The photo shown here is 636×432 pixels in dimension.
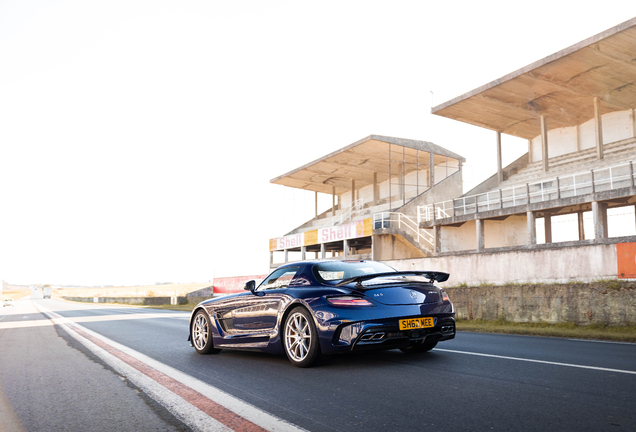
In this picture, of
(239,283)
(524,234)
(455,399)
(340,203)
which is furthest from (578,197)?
(340,203)

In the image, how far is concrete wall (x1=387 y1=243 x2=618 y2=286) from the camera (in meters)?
16.8

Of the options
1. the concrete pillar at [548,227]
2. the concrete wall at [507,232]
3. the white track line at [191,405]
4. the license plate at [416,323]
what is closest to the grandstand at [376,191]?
the concrete wall at [507,232]

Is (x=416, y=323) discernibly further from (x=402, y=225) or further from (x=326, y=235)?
(x=326, y=235)

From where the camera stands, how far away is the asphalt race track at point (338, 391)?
3824 mm

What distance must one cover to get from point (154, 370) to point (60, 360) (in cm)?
234

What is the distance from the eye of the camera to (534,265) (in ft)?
59.6

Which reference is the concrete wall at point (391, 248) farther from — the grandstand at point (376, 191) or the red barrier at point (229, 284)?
the red barrier at point (229, 284)

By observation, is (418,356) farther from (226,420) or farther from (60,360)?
(60,360)

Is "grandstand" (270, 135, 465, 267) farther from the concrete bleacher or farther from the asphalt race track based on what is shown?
the asphalt race track

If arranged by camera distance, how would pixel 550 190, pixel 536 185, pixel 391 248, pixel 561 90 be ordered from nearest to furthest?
pixel 550 190, pixel 536 185, pixel 561 90, pixel 391 248

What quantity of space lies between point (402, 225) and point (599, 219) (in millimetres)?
13606

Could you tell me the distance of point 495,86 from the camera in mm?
28594

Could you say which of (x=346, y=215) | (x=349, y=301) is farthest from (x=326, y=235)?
(x=349, y=301)

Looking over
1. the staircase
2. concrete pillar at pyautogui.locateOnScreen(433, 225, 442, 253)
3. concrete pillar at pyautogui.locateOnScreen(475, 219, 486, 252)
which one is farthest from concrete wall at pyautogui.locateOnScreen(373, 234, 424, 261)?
concrete pillar at pyautogui.locateOnScreen(475, 219, 486, 252)
